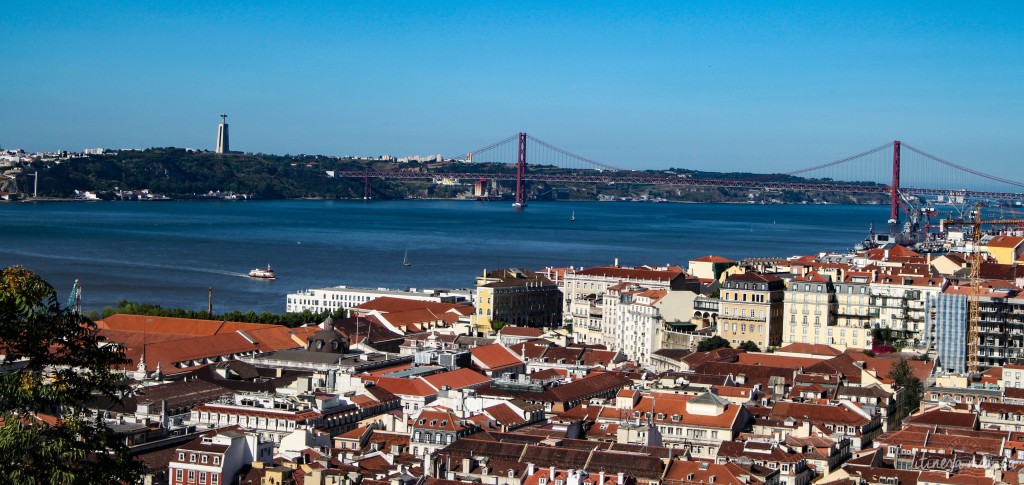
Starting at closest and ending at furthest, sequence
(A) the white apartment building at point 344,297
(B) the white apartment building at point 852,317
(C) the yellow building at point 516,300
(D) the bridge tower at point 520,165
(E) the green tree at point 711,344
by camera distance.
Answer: (E) the green tree at point 711,344, (B) the white apartment building at point 852,317, (C) the yellow building at point 516,300, (A) the white apartment building at point 344,297, (D) the bridge tower at point 520,165

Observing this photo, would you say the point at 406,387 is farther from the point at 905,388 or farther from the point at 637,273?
the point at 637,273

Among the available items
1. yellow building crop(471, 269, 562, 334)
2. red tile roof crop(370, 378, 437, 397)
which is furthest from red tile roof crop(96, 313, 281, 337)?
red tile roof crop(370, 378, 437, 397)

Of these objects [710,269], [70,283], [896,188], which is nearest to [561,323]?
[710,269]

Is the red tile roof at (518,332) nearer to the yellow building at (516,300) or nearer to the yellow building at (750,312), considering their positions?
the yellow building at (516,300)

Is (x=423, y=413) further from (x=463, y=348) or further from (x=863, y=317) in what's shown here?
(x=863, y=317)

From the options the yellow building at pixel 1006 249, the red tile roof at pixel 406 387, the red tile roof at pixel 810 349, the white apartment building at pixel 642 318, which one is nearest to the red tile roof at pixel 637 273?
the white apartment building at pixel 642 318

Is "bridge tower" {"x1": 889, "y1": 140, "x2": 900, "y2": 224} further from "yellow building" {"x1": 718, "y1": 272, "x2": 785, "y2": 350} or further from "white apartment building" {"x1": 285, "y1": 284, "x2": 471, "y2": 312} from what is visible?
"yellow building" {"x1": 718, "y1": 272, "x2": 785, "y2": 350}
